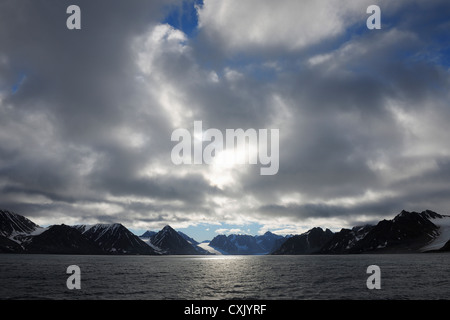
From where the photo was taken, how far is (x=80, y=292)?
56.5 meters

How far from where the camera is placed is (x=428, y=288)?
60.8m
